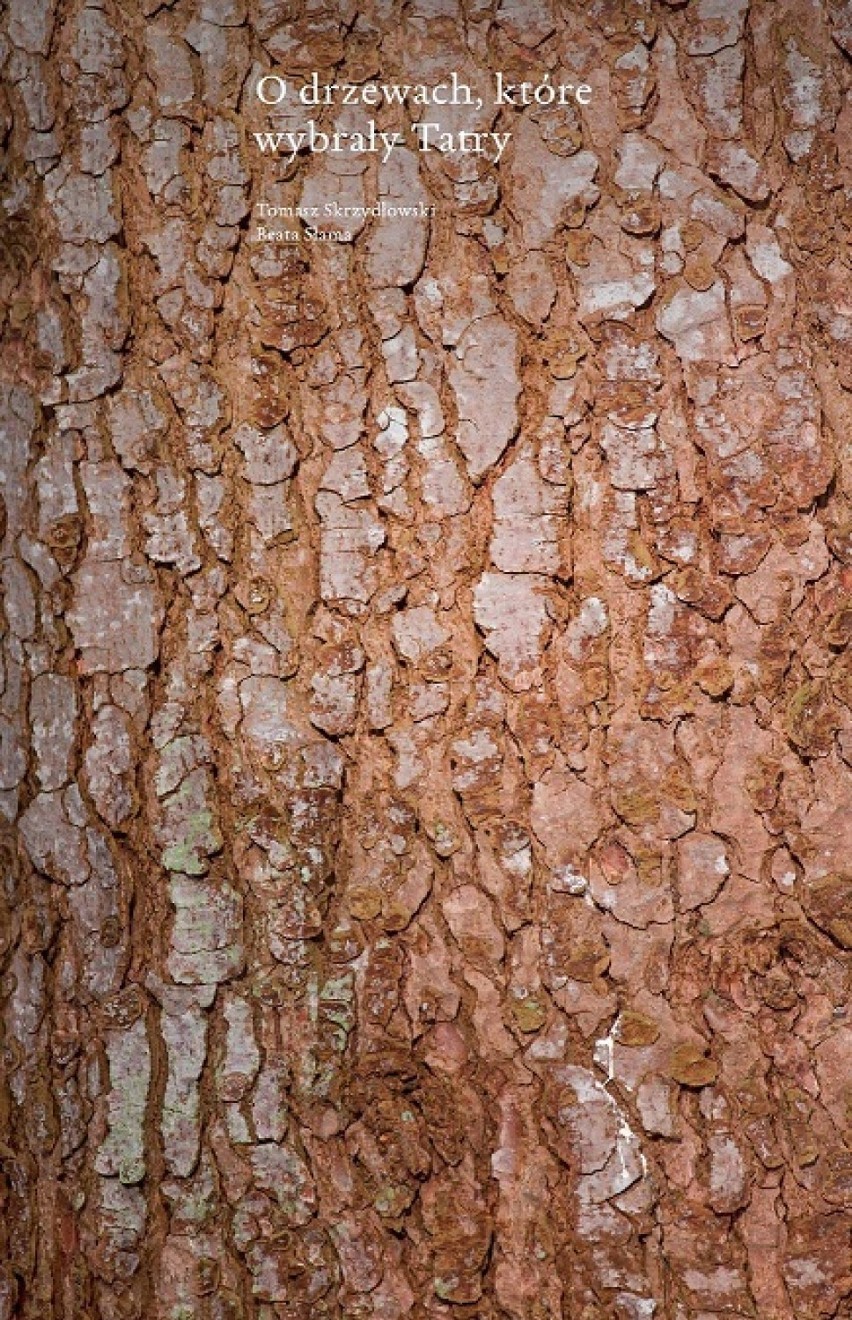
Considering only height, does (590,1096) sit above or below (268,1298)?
above

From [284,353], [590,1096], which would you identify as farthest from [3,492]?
[590,1096]

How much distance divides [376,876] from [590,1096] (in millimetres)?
290

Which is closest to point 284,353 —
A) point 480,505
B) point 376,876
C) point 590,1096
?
point 480,505

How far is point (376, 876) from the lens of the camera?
1340 mm

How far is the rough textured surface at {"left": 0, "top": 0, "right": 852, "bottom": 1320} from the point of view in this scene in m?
1.32

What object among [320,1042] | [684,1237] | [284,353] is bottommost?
[684,1237]

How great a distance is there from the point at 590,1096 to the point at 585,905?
180 mm

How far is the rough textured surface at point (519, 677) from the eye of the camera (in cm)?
132

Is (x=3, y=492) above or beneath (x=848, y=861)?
above

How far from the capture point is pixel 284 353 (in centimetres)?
135

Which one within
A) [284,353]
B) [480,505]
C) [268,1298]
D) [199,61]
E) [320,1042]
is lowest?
[268,1298]

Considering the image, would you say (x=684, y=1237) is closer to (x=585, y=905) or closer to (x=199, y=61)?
(x=585, y=905)

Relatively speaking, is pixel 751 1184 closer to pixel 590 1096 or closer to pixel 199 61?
pixel 590 1096

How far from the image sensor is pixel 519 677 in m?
1.32
